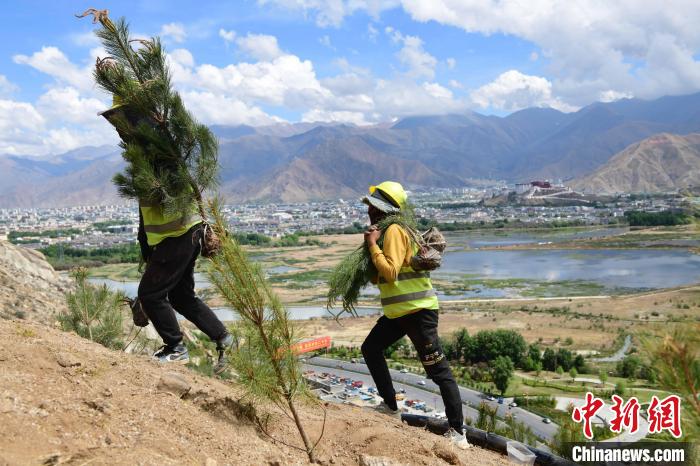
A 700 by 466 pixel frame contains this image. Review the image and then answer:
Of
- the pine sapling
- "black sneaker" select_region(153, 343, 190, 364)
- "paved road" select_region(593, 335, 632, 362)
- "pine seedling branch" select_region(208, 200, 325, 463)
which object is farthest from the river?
"pine seedling branch" select_region(208, 200, 325, 463)

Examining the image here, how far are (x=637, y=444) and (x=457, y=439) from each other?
1.13 meters

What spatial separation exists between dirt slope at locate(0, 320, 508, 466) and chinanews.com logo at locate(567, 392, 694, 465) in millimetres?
615

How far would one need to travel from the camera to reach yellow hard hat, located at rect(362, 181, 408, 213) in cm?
410

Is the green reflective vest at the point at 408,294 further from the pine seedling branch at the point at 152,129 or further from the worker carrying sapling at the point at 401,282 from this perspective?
the pine seedling branch at the point at 152,129

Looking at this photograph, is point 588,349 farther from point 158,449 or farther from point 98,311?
point 158,449

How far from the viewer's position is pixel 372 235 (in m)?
→ 3.95

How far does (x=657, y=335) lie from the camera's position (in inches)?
81.0

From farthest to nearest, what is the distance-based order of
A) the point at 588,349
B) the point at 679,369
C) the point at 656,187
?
1. the point at 656,187
2. the point at 588,349
3. the point at 679,369

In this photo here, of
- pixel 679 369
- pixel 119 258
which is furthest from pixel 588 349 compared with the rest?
pixel 119 258

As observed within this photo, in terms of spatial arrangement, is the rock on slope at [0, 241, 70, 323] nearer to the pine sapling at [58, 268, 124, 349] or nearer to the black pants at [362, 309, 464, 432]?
the pine sapling at [58, 268, 124, 349]

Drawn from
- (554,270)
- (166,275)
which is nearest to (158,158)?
(166,275)

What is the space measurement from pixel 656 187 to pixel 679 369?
187 metres

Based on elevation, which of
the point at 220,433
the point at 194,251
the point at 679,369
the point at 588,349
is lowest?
the point at 588,349

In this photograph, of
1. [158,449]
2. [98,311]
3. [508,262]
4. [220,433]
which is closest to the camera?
[158,449]
